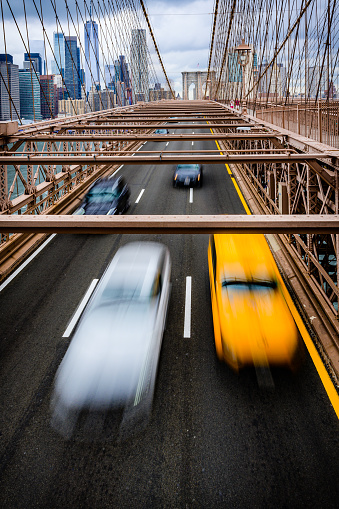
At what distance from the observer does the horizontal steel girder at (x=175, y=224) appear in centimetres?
486

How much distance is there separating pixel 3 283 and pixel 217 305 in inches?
276

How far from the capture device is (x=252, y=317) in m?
6.36

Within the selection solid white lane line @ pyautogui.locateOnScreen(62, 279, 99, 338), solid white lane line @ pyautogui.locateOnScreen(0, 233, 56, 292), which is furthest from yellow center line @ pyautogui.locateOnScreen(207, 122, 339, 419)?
solid white lane line @ pyautogui.locateOnScreen(0, 233, 56, 292)

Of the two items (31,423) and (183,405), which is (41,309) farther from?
(183,405)

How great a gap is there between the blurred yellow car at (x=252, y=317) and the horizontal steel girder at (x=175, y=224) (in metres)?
2.11

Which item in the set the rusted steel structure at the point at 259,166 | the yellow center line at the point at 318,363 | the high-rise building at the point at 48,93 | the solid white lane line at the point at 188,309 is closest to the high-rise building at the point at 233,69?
the high-rise building at the point at 48,93

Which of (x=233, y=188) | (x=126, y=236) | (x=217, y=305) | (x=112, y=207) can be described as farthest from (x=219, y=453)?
(x=233, y=188)

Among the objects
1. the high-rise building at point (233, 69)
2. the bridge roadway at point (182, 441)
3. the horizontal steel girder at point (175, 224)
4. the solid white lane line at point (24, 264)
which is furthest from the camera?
the high-rise building at point (233, 69)

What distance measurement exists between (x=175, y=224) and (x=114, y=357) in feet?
8.59

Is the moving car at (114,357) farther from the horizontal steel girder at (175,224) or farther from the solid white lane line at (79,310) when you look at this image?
the horizontal steel girder at (175,224)

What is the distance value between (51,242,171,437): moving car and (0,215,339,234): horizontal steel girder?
202 cm

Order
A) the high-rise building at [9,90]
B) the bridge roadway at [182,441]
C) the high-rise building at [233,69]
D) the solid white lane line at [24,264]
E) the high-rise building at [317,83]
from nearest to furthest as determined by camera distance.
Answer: the bridge roadway at [182,441], the solid white lane line at [24,264], the high-rise building at [317,83], the high-rise building at [9,90], the high-rise building at [233,69]

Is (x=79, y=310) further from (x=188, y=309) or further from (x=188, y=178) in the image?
(x=188, y=178)

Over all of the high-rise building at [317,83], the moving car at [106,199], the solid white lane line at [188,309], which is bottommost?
the solid white lane line at [188,309]
